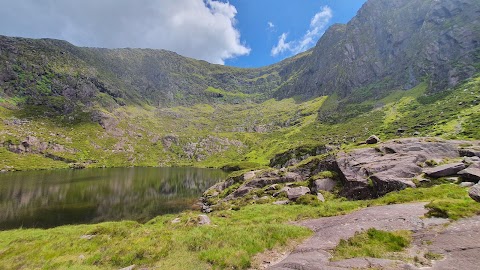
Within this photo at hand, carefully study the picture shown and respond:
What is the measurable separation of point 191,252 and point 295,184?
117 feet

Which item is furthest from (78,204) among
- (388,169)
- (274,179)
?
(388,169)

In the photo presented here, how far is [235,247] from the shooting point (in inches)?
698

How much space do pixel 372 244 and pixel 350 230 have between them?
3.02 m

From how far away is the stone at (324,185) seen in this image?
42.0m

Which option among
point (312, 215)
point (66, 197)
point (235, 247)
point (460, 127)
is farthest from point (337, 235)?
point (460, 127)

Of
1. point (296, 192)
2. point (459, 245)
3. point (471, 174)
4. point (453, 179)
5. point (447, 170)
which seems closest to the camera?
point (459, 245)

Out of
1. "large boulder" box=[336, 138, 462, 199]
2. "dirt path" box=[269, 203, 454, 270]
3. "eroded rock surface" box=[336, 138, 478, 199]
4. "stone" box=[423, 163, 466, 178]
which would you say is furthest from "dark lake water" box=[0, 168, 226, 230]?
"stone" box=[423, 163, 466, 178]

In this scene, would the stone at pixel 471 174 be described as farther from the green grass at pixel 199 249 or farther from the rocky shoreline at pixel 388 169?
the green grass at pixel 199 249

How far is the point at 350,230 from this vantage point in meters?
17.4

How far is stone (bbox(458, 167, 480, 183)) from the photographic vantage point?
2498 cm

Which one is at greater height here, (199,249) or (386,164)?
(386,164)

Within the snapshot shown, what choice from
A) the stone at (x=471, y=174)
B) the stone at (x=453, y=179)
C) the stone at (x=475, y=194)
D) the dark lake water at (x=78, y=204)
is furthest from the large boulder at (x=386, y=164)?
the dark lake water at (x=78, y=204)

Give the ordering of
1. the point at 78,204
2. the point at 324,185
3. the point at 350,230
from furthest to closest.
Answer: the point at 78,204, the point at 324,185, the point at 350,230

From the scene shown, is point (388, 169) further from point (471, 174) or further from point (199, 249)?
point (199, 249)
